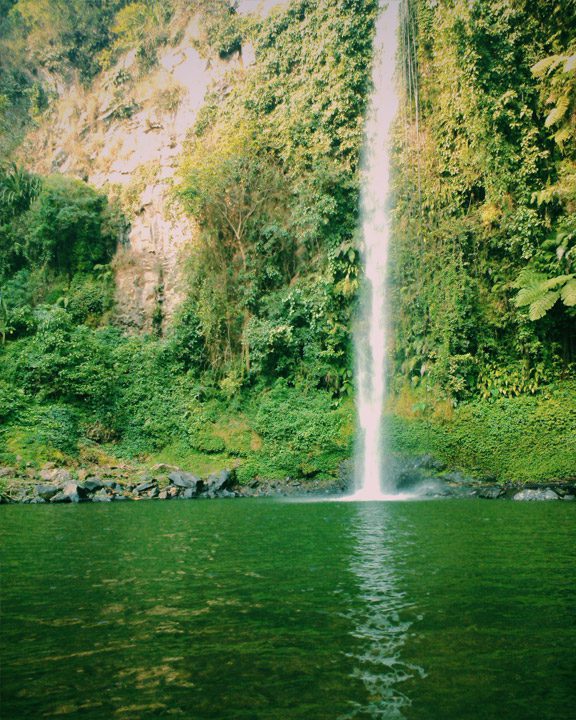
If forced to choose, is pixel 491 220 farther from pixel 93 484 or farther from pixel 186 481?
pixel 93 484

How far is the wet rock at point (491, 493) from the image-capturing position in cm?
1356

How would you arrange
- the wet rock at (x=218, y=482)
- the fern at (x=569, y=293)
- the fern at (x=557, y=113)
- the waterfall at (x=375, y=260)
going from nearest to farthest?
the fern at (x=557, y=113) → the fern at (x=569, y=293) → the wet rock at (x=218, y=482) → the waterfall at (x=375, y=260)

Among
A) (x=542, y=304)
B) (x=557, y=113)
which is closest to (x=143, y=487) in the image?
(x=542, y=304)

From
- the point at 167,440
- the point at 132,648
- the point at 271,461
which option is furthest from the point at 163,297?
the point at 132,648

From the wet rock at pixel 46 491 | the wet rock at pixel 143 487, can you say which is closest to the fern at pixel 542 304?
the wet rock at pixel 143 487

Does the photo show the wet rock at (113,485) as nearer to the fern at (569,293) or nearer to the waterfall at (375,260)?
the waterfall at (375,260)

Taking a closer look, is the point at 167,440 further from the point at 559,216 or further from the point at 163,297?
the point at 559,216

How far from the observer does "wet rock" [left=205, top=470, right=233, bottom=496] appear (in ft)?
50.8

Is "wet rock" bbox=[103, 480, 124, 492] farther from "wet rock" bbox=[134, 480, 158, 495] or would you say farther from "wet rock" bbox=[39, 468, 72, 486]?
"wet rock" bbox=[39, 468, 72, 486]

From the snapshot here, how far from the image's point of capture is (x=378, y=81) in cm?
1984

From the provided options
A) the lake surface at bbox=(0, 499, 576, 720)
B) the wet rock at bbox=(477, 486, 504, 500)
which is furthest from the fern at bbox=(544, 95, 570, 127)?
the wet rock at bbox=(477, 486, 504, 500)

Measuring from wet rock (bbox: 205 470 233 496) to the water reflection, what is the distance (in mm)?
9660

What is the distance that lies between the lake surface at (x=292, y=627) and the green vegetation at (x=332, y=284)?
963cm

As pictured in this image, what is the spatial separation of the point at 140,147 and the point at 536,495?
73.3 feet
